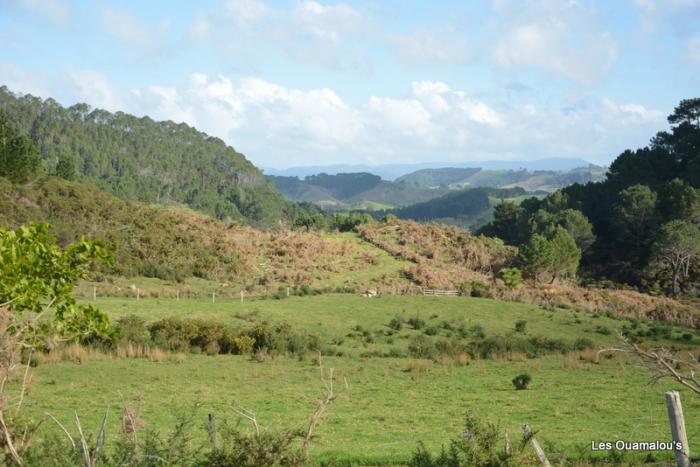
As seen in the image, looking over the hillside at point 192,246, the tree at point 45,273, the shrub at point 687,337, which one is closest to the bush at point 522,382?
the tree at point 45,273

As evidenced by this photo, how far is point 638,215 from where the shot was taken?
2265 inches

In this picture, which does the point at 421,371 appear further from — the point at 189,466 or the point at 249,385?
the point at 189,466

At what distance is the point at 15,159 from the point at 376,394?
Answer: 43916mm

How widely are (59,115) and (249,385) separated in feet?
371

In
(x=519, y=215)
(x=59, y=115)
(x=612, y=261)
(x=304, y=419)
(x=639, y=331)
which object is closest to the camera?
(x=304, y=419)

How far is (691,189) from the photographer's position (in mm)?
54062

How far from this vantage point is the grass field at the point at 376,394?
12.0 m

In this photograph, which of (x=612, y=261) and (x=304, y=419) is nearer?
(x=304, y=419)

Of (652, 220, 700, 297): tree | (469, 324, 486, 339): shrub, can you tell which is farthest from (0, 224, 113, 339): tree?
(652, 220, 700, 297): tree

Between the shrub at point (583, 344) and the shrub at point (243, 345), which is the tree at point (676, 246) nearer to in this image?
the shrub at point (583, 344)

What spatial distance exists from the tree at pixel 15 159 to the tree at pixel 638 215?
163 ft

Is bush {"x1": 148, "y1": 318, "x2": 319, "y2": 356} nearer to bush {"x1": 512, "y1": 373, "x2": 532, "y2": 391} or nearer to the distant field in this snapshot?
the distant field

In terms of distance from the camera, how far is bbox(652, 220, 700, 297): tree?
49.3m

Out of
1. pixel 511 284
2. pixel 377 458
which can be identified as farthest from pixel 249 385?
pixel 511 284
